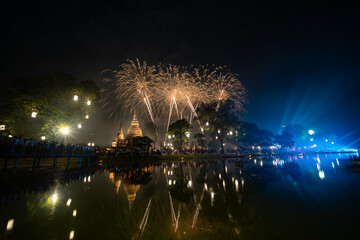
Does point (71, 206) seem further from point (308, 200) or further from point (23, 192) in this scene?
point (308, 200)

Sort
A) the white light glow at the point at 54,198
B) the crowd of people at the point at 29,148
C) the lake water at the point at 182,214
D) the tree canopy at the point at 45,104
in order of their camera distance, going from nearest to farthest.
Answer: the lake water at the point at 182,214 < the white light glow at the point at 54,198 < the crowd of people at the point at 29,148 < the tree canopy at the point at 45,104

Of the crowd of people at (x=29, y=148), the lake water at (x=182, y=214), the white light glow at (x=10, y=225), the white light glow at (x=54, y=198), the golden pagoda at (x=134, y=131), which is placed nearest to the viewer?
the lake water at (x=182, y=214)

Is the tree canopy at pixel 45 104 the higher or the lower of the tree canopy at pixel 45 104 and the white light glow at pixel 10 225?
the higher

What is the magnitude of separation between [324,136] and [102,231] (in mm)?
126071

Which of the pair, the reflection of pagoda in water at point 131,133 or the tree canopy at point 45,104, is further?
the reflection of pagoda in water at point 131,133

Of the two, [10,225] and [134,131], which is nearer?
[10,225]

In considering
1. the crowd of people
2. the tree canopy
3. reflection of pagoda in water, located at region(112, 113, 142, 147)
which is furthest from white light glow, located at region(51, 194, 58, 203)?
reflection of pagoda in water, located at region(112, 113, 142, 147)

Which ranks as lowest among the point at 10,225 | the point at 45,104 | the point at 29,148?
the point at 10,225

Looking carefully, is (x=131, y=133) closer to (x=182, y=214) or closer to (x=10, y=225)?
(x=10, y=225)

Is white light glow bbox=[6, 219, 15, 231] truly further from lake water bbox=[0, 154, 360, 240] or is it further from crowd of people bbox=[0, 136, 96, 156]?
crowd of people bbox=[0, 136, 96, 156]

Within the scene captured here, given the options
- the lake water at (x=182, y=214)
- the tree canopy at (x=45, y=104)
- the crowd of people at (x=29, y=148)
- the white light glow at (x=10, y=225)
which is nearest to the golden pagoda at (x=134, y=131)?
the tree canopy at (x=45, y=104)

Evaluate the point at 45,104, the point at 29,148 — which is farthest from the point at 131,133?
the point at 29,148

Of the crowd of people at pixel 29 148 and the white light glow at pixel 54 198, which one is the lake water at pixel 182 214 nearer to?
the white light glow at pixel 54 198

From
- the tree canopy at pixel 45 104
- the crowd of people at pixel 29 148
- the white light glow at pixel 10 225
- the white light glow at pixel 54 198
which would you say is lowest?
the white light glow at pixel 10 225
